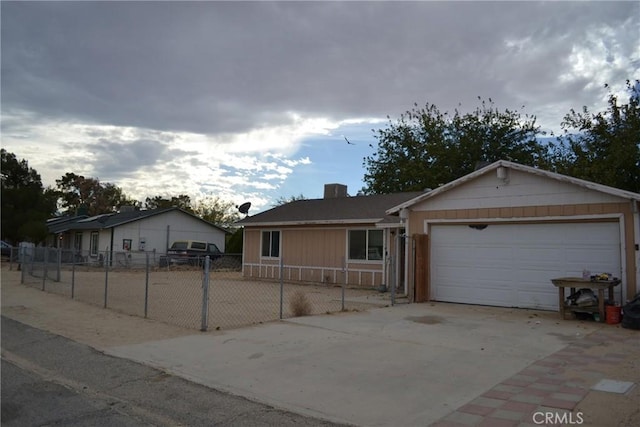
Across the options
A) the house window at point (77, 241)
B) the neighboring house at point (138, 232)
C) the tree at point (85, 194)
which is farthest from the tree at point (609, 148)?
the tree at point (85, 194)

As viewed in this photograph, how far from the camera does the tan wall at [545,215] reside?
11.0 metres

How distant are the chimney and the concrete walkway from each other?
14.4 m

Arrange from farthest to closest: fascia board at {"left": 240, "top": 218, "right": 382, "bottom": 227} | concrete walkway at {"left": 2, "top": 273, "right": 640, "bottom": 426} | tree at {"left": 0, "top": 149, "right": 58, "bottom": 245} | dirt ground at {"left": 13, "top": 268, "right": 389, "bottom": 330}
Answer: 1. tree at {"left": 0, "top": 149, "right": 58, "bottom": 245}
2. fascia board at {"left": 240, "top": 218, "right": 382, "bottom": 227}
3. dirt ground at {"left": 13, "top": 268, "right": 389, "bottom": 330}
4. concrete walkway at {"left": 2, "top": 273, "right": 640, "bottom": 426}

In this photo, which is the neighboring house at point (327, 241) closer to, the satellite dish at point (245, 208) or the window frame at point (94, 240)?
the satellite dish at point (245, 208)

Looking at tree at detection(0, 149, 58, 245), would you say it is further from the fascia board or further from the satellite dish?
the fascia board

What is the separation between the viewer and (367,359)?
739 cm

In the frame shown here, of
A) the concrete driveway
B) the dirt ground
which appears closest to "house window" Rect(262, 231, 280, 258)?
the dirt ground

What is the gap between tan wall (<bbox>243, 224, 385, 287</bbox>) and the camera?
19.4 m

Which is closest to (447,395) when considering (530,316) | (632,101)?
(530,316)

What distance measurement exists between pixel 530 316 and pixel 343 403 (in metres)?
7.54

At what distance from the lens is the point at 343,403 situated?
18.2 ft

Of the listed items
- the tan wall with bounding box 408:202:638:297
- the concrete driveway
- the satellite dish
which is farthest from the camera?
the satellite dish

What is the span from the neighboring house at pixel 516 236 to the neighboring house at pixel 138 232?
24.0m

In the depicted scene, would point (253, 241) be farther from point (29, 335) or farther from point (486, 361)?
point (486, 361)
